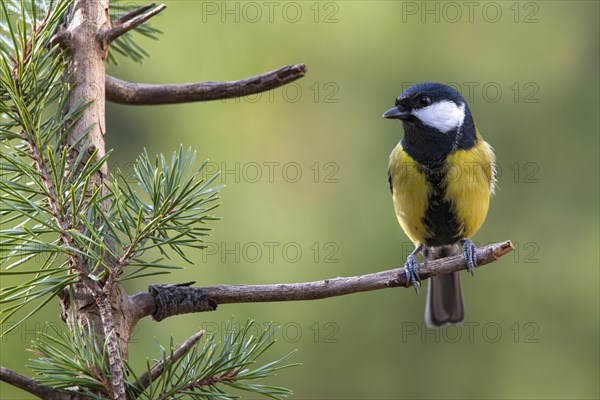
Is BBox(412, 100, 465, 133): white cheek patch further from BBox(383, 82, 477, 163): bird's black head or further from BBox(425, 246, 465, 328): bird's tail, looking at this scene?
BBox(425, 246, 465, 328): bird's tail

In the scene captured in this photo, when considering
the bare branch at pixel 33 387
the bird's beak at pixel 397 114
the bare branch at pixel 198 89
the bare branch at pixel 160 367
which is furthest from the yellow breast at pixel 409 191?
the bare branch at pixel 33 387

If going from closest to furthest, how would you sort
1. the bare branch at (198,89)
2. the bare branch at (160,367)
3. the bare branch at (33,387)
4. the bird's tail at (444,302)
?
the bare branch at (33,387)
the bare branch at (160,367)
the bare branch at (198,89)
the bird's tail at (444,302)

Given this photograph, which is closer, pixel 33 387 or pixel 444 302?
pixel 33 387

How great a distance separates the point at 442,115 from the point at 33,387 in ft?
6.46

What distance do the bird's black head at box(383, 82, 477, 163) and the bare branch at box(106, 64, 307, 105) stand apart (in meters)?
1.22

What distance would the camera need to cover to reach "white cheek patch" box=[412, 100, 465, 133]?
8.96ft

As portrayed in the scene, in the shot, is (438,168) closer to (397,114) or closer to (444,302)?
(397,114)

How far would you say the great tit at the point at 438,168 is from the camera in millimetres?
2689

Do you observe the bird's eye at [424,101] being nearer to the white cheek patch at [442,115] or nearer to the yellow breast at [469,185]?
the white cheek patch at [442,115]

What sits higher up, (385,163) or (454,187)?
(385,163)

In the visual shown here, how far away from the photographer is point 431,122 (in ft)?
8.95

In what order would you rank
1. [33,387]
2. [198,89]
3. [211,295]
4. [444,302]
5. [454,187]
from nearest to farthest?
[33,387] → [211,295] → [198,89] → [454,187] → [444,302]

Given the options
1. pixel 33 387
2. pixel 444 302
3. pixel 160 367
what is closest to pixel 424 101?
pixel 444 302

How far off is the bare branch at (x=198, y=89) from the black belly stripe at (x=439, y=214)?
1.25 metres
